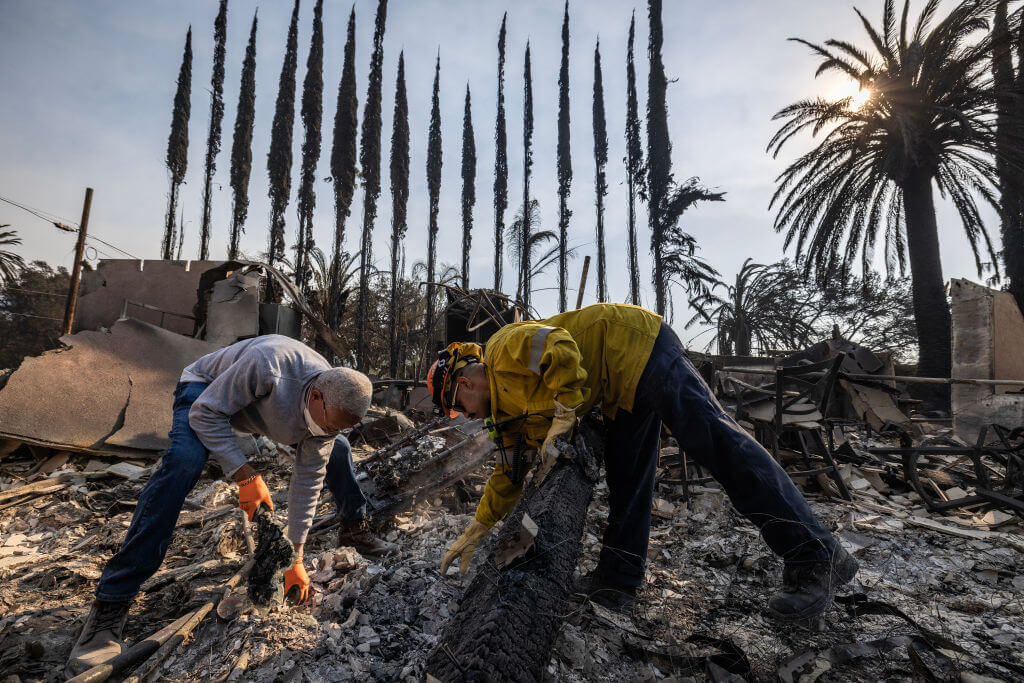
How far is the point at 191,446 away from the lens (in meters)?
2.12

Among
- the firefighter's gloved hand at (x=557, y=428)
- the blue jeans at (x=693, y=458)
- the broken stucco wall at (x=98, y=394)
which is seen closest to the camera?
the firefighter's gloved hand at (x=557, y=428)

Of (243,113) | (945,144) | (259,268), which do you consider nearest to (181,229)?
(243,113)

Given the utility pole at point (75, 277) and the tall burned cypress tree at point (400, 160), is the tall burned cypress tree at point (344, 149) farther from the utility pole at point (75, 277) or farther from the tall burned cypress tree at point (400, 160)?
the utility pole at point (75, 277)

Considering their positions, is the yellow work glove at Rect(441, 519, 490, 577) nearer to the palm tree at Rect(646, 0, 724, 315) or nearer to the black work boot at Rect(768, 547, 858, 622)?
the black work boot at Rect(768, 547, 858, 622)

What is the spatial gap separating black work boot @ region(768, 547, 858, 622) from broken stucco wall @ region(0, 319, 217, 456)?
19.4ft

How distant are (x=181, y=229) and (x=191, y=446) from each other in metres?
20.8

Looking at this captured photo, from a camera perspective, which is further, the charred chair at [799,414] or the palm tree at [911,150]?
the palm tree at [911,150]

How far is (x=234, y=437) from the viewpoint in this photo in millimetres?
2209

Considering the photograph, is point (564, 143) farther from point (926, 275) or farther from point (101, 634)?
point (101, 634)

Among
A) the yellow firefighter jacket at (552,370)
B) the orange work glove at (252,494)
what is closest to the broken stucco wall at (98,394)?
the orange work glove at (252,494)

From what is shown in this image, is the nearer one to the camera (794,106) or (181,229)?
(794,106)

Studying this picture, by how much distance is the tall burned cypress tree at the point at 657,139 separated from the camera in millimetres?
17594

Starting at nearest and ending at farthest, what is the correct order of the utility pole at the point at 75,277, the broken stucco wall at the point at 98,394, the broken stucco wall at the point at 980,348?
1. the broken stucco wall at the point at 98,394
2. the broken stucco wall at the point at 980,348
3. the utility pole at the point at 75,277

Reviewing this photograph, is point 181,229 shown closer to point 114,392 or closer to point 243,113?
point 243,113
